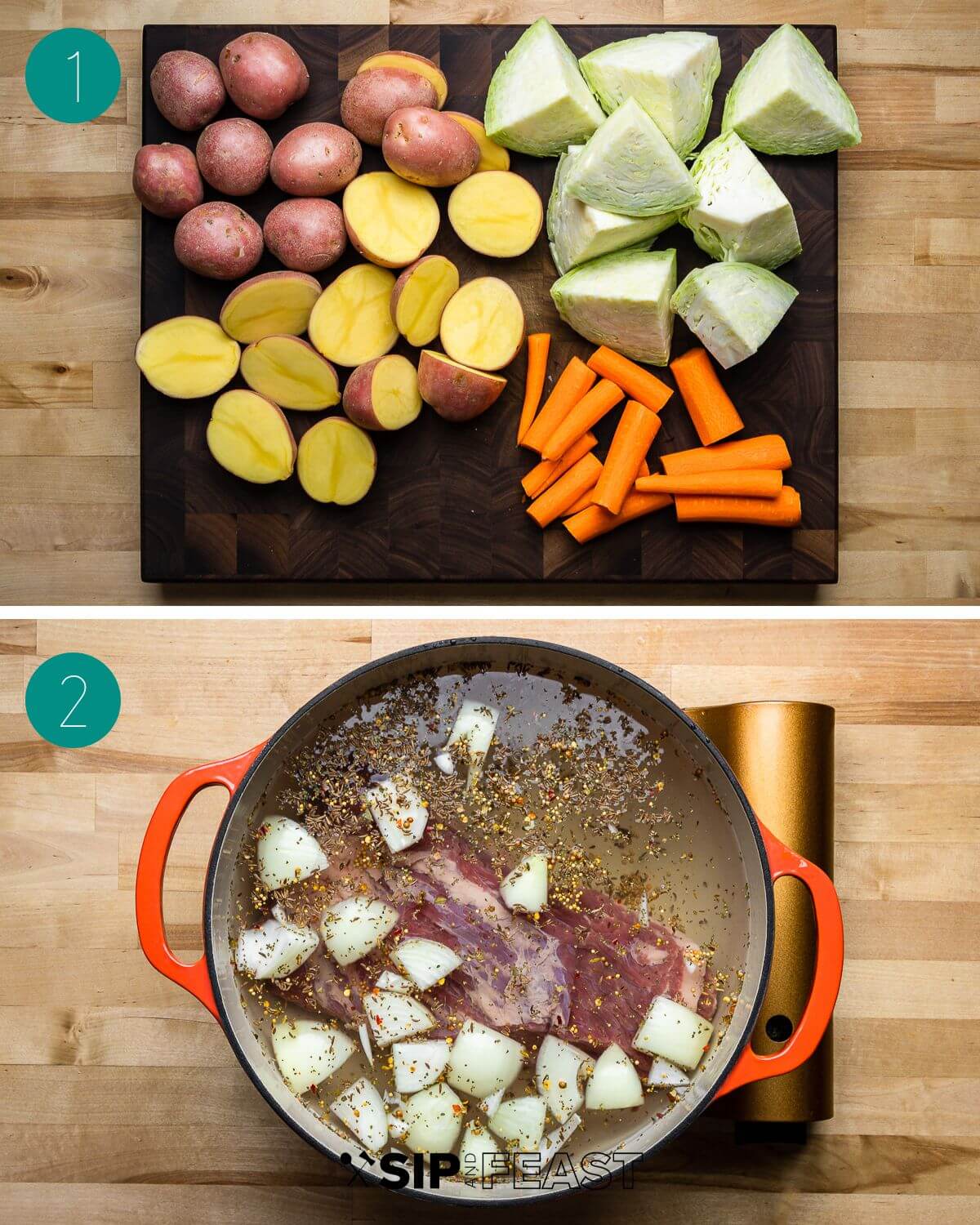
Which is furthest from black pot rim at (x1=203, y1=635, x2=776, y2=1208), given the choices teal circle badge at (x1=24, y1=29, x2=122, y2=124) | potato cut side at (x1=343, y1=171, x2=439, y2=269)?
teal circle badge at (x1=24, y1=29, x2=122, y2=124)

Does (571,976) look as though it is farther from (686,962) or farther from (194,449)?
(194,449)

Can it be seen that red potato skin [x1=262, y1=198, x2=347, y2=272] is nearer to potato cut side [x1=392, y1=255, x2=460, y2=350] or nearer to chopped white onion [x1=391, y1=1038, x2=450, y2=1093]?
potato cut side [x1=392, y1=255, x2=460, y2=350]

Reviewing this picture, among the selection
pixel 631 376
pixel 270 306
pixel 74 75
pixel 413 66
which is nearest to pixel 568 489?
pixel 631 376

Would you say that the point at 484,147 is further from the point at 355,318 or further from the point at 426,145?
the point at 355,318

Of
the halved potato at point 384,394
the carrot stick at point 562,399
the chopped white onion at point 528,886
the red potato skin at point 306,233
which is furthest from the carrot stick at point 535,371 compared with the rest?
the chopped white onion at point 528,886

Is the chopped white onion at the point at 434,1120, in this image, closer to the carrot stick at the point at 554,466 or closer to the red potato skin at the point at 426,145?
the carrot stick at the point at 554,466

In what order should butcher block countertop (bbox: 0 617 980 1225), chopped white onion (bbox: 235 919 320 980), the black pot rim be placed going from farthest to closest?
butcher block countertop (bbox: 0 617 980 1225), chopped white onion (bbox: 235 919 320 980), the black pot rim

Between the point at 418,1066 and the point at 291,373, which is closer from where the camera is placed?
the point at 418,1066

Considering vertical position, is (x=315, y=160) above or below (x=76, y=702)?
above
